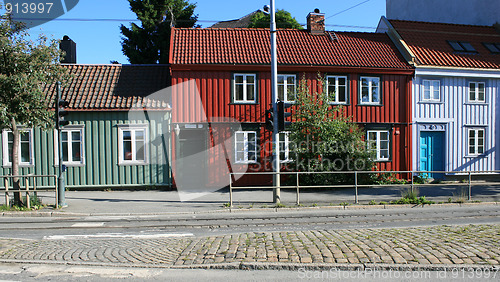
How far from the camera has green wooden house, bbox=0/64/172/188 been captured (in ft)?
54.7

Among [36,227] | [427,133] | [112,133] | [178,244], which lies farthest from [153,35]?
[178,244]

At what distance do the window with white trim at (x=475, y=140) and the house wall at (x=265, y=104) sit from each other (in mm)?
4042

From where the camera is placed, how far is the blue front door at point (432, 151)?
65.3 feet

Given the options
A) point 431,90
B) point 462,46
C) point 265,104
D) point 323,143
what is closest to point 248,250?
point 323,143

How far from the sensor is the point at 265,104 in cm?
1825

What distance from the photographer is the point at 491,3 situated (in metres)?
23.7

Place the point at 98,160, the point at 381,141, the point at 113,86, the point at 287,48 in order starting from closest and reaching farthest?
1. the point at 98,160
2. the point at 113,86
3. the point at 381,141
4. the point at 287,48

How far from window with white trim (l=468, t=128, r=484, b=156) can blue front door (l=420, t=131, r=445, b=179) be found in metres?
1.85

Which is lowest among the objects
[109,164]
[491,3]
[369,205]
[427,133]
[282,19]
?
[369,205]

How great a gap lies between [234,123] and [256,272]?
1290cm

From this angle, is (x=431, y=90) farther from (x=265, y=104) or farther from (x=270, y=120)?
(x=270, y=120)

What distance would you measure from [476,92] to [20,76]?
21.6 metres

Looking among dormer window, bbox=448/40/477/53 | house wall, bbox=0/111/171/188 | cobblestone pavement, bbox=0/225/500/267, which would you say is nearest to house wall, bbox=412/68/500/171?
dormer window, bbox=448/40/477/53

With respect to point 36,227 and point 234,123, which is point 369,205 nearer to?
point 234,123
